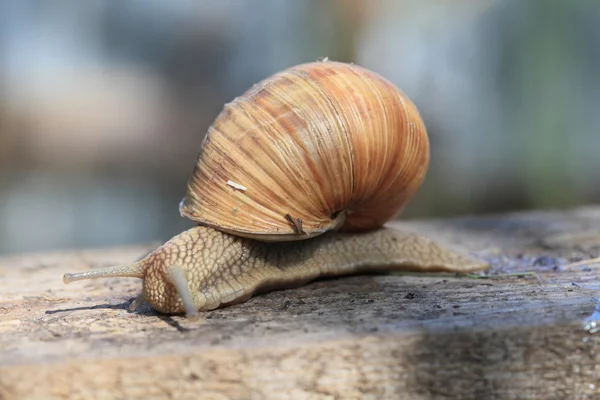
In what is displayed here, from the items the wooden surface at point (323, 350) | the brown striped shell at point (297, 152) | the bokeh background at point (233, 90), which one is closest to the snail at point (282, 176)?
the brown striped shell at point (297, 152)

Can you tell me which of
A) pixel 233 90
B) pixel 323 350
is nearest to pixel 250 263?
pixel 323 350

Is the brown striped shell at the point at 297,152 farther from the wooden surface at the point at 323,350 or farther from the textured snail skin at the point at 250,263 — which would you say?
the wooden surface at the point at 323,350

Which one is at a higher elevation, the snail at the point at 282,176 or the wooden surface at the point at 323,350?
the snail at the point at 282,176

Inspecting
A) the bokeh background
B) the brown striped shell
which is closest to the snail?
the brown striped shell

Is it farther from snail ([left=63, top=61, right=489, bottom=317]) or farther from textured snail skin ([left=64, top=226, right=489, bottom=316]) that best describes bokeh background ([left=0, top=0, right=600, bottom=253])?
snail ([left=63, top=61, right=489, bottom=317])

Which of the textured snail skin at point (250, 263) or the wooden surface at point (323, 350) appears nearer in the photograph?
the wooden surface at point (323, 350)

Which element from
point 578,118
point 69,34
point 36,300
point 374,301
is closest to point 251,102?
point 374,301

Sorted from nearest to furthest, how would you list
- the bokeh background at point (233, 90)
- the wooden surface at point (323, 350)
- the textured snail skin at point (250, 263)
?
the wooden surface at point (323, 350)
the textured snail skin at point (250, 263)
the bokeh background at point (233, 90)
